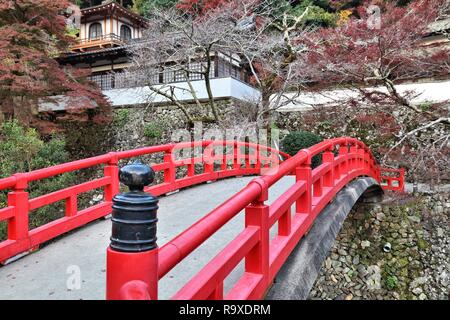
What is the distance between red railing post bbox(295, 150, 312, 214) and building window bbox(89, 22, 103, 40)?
2359 centimetres

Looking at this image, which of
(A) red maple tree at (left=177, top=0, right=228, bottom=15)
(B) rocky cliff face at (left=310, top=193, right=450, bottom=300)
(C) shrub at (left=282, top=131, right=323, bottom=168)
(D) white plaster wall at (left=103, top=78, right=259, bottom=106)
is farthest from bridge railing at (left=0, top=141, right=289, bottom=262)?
(A) red maple tree at (left=177, top=0, right=228, bottom=15)

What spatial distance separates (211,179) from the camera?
8.62 metres

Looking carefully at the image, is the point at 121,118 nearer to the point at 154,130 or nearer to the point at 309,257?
the point at 154,130

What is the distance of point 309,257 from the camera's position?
3629 millimetres

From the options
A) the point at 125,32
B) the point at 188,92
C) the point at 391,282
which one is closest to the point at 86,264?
the point at 391,282

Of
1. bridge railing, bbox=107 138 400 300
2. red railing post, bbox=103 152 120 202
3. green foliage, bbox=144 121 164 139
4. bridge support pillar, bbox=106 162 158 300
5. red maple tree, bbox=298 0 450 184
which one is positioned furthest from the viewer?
green foliage, bbox=144 121 164 139

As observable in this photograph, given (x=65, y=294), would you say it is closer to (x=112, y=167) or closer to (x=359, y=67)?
(x=112, y=167)

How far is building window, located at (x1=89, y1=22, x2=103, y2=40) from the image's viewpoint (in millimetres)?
23797

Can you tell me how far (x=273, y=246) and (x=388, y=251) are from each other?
25.5ft

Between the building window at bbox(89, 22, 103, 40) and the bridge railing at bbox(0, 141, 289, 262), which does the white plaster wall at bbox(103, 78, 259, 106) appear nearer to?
the building window at bbox(89, 22, 103, 40)

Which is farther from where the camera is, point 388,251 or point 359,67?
point 359,67

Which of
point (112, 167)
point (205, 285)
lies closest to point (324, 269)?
point (112, 167)

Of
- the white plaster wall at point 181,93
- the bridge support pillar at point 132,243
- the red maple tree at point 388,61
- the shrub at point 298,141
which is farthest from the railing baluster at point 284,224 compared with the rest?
the white plaster wall at point 181,93
